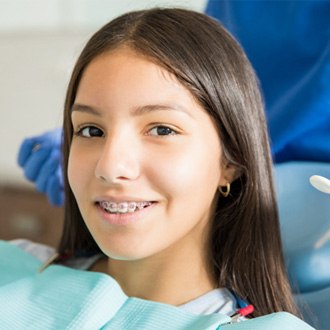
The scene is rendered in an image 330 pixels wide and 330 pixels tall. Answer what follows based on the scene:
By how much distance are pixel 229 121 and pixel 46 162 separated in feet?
1.59

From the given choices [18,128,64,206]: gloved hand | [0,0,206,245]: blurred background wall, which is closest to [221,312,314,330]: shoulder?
[18,128,64,206]: gloved hand

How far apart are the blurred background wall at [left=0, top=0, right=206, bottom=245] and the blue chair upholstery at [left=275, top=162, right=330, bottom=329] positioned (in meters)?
1.04

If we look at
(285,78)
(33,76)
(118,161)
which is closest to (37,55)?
(33,76)

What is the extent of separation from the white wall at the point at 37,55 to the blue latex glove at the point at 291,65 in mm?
802

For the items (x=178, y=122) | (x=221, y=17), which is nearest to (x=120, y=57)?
(x=178, y=122)

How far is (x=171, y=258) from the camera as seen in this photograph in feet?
2.94

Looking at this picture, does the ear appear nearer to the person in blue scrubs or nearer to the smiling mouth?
the smiling mouth

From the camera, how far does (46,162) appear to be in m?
1.24

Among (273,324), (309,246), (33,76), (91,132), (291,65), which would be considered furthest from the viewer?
(33,76)

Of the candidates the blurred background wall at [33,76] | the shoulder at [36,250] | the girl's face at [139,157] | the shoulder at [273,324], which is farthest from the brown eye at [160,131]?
the blurred background wall at [33,76]

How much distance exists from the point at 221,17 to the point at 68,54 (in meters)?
0.84

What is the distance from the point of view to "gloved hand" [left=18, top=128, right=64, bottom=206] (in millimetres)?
1235

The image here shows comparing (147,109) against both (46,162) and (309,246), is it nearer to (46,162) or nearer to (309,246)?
(309,246)

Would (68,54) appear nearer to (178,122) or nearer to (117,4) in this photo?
(117,4)
